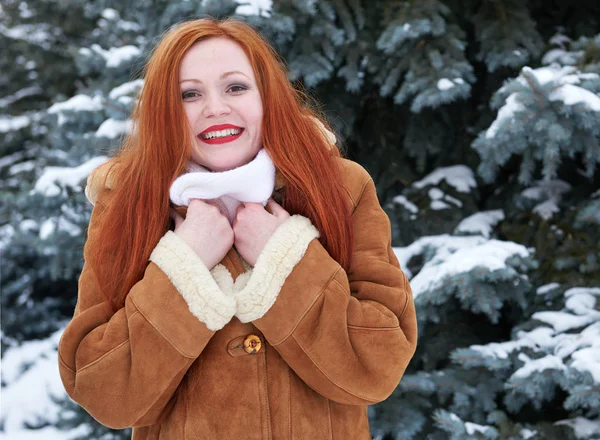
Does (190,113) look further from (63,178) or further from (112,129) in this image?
(63,178)

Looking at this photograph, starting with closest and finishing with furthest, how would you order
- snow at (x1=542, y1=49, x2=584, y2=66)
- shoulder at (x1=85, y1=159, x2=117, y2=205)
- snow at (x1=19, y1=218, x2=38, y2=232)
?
shoulder at (x1=85, y1=159, x2=117, y2=205), snow at (x1=542, y1=49, x2=584, y2=66), snow at (x1=19, y1=218, x2=38, y2=232)

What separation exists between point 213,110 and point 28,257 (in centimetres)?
423

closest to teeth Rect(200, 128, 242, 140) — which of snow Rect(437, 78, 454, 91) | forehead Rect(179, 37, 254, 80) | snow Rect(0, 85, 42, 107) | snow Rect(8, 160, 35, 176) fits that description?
forehead Rect(179, 37, 254, 80)

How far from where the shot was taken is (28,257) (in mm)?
5160

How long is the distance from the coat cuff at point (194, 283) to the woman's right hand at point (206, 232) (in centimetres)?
2

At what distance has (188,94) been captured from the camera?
1.51m

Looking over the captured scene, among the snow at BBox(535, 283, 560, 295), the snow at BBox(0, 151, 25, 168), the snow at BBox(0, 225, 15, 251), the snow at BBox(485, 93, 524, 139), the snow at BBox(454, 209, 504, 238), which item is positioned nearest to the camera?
the snow at BBox(485, 93, 524, 139)

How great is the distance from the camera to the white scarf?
1.43 metres

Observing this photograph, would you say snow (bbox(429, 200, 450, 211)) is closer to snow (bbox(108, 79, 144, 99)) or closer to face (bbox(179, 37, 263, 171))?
snow (bbox(108, 79, 144, 99))

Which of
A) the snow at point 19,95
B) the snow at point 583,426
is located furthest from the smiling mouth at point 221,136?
the snow at point 19,95

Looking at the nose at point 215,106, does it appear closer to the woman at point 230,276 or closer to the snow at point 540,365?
the woman at point 230,276

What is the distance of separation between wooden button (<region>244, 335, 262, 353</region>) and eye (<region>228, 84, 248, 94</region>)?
0.56 meters

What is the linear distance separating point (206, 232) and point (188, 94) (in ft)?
1.10

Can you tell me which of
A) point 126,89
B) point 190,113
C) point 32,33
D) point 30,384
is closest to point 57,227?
point 126,89
